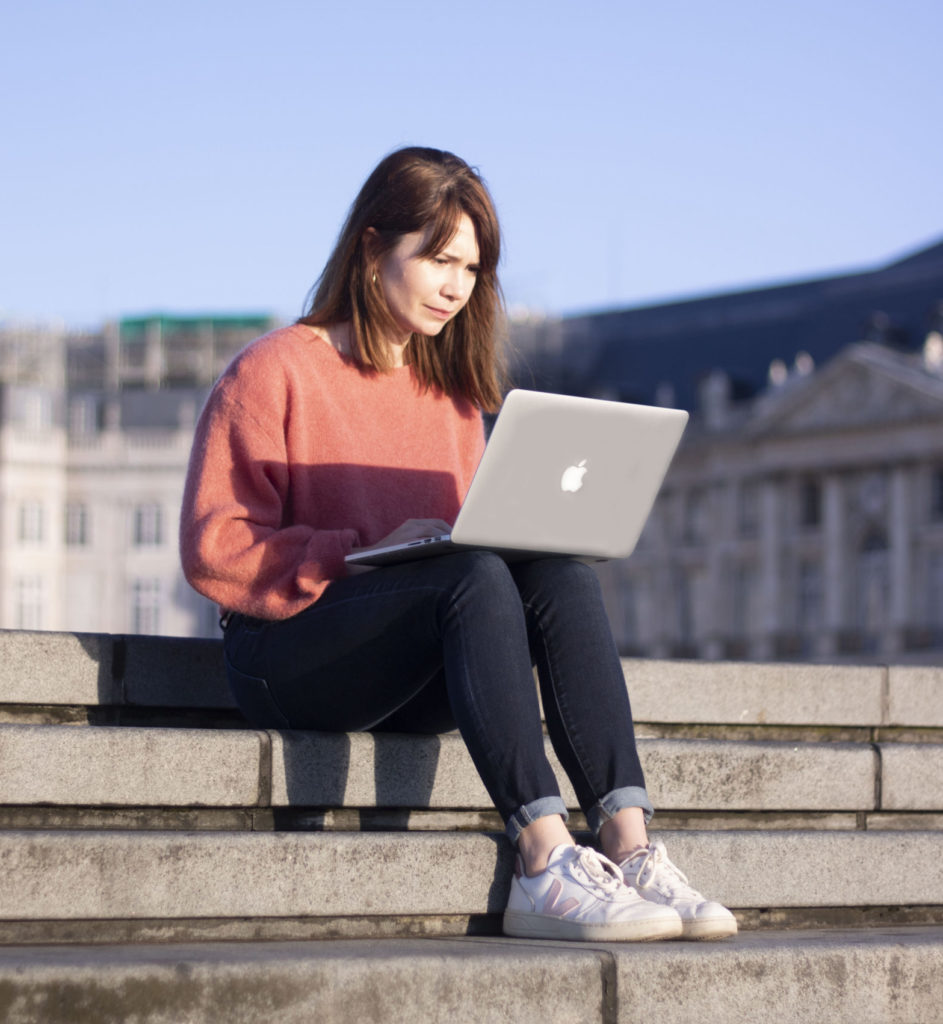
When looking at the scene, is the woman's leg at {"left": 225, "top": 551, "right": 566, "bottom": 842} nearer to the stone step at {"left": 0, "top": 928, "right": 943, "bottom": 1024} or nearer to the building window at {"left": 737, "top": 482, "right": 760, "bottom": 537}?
the stone step at {"left": 0, "top": 928, "right": 943, "bottom": 1024}

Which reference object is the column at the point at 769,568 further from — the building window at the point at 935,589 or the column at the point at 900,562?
the building window at the point at 935,589

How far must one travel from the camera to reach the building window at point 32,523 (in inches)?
2212

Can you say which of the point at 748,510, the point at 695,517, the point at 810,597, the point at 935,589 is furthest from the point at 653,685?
the point at 695,517

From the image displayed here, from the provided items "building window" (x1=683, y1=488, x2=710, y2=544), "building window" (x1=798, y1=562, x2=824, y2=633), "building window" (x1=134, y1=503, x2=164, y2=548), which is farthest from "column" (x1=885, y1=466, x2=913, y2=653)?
"building window" (x1=134, y1=503, x2=164, y2=548)

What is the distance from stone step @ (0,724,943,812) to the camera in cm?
342

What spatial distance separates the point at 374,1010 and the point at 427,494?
1.30 metres

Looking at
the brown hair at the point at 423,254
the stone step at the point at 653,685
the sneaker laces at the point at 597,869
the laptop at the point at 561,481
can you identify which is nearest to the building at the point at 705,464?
the stone step at the point at 653,685

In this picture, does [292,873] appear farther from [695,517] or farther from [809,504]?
[695,517]

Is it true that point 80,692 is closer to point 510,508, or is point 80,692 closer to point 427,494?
point 427,494

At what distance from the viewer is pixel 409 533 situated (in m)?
3.60

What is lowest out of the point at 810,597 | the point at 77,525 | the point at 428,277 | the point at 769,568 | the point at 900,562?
the point at 810,597

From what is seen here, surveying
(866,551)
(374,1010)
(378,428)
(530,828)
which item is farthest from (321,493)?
(866,551)

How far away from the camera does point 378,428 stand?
390 centimetres

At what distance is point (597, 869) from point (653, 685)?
126 cm
